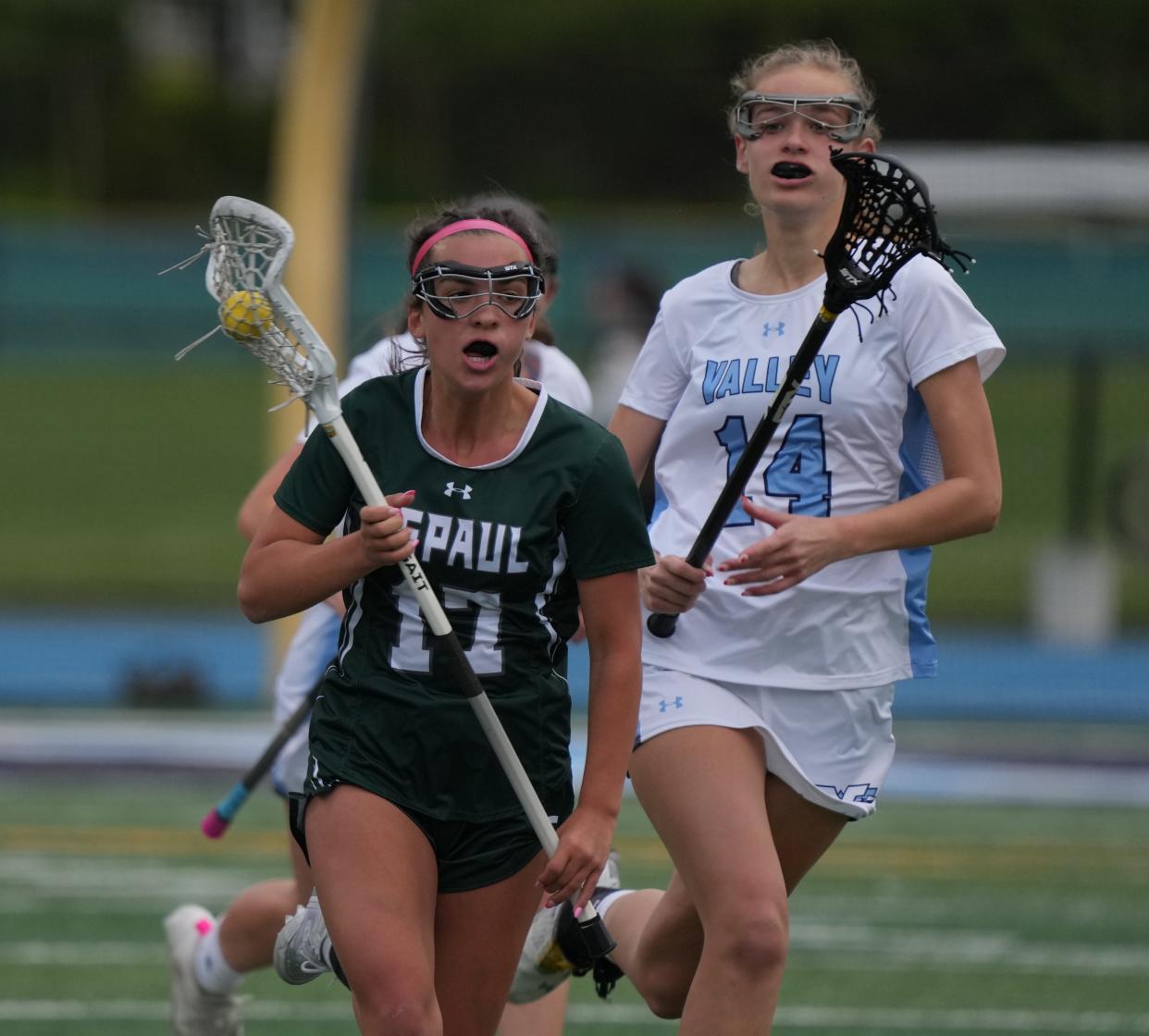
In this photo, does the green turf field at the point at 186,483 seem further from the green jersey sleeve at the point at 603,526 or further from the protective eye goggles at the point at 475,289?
the protective eye goggles at the point at 475,289

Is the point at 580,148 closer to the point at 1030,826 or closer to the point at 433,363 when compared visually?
the point at 1030,826

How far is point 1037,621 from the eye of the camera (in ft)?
55.2

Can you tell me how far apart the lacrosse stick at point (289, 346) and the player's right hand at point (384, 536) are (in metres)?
0.09

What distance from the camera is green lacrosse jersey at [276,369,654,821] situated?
4.09 metres

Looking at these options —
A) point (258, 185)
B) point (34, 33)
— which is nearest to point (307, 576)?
point (258, 185)

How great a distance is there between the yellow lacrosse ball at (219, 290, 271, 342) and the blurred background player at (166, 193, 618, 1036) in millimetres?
812

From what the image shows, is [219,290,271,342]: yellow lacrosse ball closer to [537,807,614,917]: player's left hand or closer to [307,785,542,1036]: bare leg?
[307,785,542,1036]: bare leg

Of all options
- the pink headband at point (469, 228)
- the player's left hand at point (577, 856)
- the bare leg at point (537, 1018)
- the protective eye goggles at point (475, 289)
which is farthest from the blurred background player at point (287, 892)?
the player's left hand at point (577, 856)

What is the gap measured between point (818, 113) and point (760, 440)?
756 millimetres

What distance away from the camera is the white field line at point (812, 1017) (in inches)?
254

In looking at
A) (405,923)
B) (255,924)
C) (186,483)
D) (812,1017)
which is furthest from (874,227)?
(186,483)

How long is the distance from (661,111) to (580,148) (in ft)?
13.8

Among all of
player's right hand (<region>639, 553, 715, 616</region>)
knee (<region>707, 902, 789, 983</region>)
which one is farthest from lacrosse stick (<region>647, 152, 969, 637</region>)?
knee (<region>707, 902, 789, 983</region>)

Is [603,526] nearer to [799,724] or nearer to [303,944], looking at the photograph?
[799,724]
